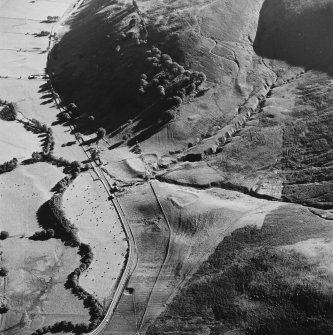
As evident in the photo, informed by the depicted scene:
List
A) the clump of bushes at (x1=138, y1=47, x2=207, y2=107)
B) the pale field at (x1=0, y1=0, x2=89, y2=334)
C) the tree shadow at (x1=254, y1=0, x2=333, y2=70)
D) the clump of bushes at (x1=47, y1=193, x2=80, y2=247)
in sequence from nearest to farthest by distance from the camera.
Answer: the pale field at (x1=0, y1=0, x2=89, y2=334), the clump of bushes at (x1=47, y1=193, x2=80, y2=247), the clump of bushes at (x1=138, y1=47, x2=207, y2=107), the tree shadow at (x1=254, y1=0, x2=333, y2=70)

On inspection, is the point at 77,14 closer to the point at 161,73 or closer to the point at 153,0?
the point at 153,0

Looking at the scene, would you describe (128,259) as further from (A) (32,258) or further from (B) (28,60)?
(B) (28,60)

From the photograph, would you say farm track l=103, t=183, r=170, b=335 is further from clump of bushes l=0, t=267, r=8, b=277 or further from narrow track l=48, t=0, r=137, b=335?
clump of bushes l=0, t=267, r=8, b=277

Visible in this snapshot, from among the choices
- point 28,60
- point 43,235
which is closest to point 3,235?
point 43,235

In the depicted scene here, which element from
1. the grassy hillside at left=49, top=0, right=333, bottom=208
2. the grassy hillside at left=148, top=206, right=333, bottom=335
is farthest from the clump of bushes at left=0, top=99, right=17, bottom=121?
the grassy hillside at left=148, top=206, right=333, bottom=335

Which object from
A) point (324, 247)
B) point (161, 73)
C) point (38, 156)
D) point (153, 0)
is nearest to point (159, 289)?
point (324, 247)

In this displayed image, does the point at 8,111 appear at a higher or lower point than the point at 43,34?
lower
